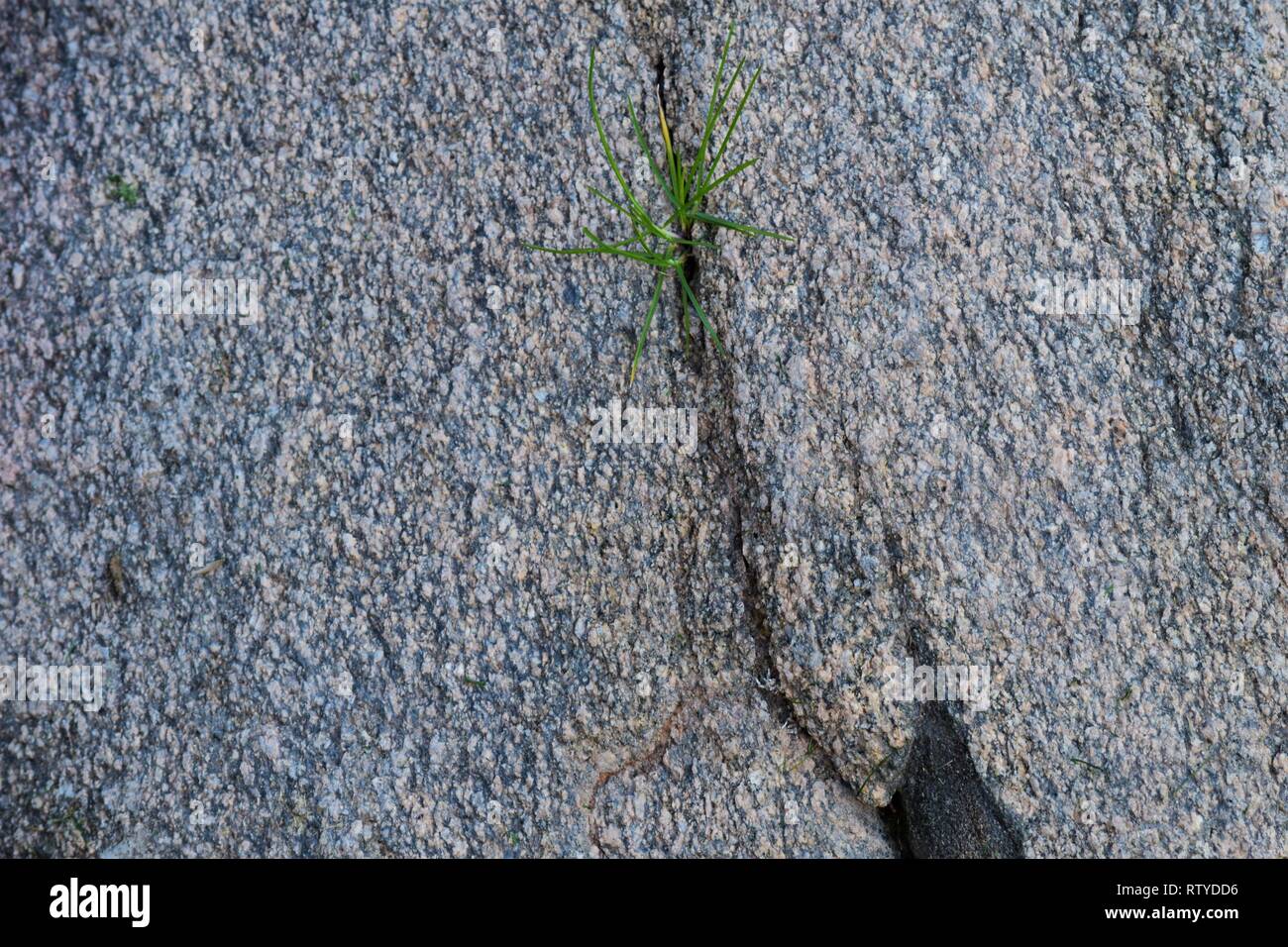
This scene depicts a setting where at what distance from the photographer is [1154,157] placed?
1996 mm

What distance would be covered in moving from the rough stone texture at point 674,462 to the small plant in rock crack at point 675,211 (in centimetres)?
4

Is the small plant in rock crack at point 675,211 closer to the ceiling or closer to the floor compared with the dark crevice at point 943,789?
closer to the ceiling

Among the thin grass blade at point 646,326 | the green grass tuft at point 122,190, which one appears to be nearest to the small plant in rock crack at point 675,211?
the thin grass blade at point 646,326

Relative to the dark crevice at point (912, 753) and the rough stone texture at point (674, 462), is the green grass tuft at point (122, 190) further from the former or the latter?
the dark crevice at point (912, 753)

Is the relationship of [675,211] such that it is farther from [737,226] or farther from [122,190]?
[122,190]

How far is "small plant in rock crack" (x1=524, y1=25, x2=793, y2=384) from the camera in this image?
6.53 ft

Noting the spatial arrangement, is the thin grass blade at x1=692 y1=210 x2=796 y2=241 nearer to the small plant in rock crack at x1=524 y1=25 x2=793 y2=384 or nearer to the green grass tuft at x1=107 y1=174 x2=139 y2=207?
the small plant in rock crack at x1=524 y1=25 x2=793 y2=384

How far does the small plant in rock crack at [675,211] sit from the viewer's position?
1990mm

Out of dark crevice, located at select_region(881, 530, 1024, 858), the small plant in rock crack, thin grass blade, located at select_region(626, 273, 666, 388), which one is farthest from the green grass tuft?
dark crevice, located at select_region(881, 530, 1024, 858)

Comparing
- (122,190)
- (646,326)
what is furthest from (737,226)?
(122,190)

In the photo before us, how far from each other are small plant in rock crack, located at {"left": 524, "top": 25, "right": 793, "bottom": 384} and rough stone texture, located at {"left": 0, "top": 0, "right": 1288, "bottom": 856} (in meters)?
0.04
